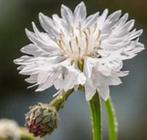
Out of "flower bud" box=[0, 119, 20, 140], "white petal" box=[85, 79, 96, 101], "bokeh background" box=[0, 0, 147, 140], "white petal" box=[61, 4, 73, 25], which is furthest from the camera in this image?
"bokeh background" box=[0, 0, 147, 140]

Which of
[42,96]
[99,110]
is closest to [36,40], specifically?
[99,110]

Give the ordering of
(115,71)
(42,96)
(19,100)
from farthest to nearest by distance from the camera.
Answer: (19,100) → (42,96) → (115,71)

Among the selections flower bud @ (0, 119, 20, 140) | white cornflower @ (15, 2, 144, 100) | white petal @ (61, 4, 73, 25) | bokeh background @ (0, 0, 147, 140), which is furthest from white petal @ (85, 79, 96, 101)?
bokeh background @ (0, 0, 147, 140)

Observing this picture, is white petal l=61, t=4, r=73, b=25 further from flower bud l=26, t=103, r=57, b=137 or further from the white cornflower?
flower bud l=26, t=103, r=57, b=137

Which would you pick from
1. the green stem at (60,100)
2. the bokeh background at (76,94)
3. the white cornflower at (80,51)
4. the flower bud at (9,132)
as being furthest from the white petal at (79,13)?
the bokeh background at (76,94)

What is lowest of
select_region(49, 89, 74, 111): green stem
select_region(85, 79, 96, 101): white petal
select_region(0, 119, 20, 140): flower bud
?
select_region(85, 79, 96, 101): white petal

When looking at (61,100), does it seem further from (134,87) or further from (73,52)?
(134,87)
